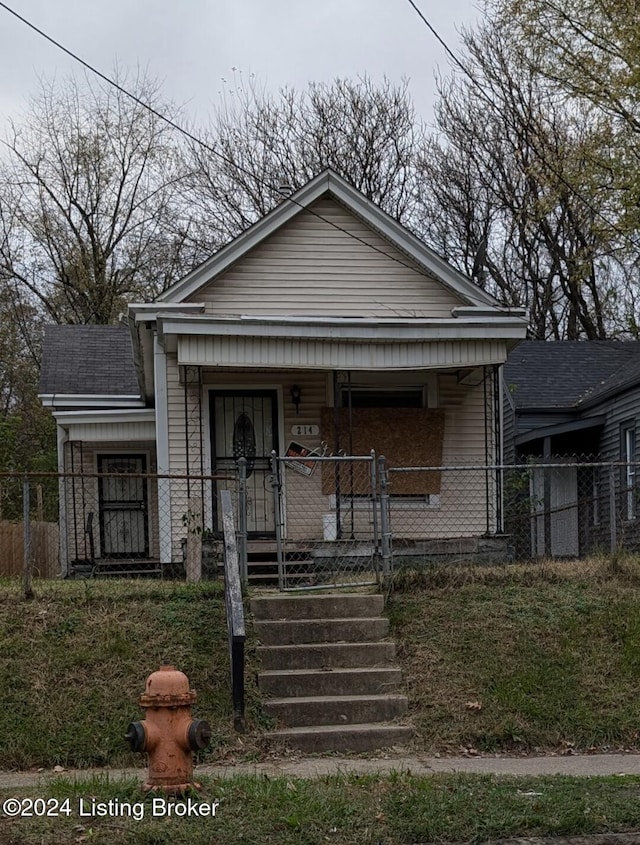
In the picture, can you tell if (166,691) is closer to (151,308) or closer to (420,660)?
(420,660)

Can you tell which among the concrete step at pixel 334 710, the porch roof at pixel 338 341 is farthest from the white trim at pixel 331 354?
the concrete step at pixel 334 710

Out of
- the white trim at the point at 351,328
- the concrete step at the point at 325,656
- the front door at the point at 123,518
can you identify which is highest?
the white trim at the point at 351,328

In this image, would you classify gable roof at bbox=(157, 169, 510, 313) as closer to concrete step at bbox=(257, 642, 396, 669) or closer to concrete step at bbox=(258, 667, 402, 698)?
concrete step at bbox=(257, 642, 396, 669)

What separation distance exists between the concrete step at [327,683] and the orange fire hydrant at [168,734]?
292 centimetres

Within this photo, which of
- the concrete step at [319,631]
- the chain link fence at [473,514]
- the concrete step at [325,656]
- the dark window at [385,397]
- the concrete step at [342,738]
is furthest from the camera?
the dark window at [385,397]

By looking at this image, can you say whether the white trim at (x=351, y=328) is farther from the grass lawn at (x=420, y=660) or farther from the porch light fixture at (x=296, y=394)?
the grass lawn at (x=420, y=660)

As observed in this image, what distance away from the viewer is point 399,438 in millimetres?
16219

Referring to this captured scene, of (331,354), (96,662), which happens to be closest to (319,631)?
(96,662)

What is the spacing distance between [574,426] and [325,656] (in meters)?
13.1

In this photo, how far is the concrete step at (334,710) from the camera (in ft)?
30.9

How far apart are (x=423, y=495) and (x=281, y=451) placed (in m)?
2.15

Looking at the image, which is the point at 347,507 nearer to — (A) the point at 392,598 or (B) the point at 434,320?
(B) the point at 434,320

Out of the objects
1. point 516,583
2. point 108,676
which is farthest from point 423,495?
point 108,676

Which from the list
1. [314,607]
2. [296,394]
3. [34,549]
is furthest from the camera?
[34,549]
